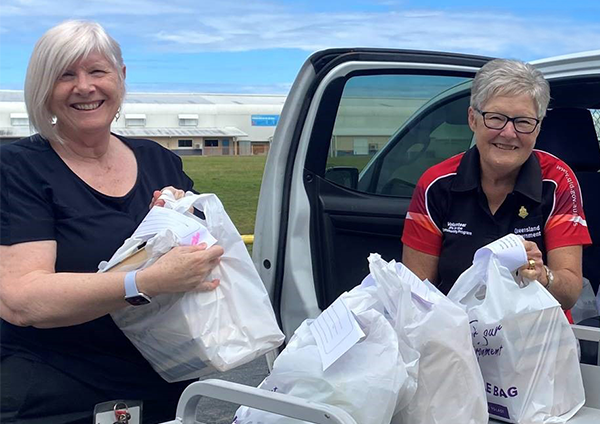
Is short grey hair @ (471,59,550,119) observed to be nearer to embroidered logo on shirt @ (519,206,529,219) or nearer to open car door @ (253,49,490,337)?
embroidered logo on shirt @ (519,206,529,219)

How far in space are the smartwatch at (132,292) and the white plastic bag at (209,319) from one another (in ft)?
0.19

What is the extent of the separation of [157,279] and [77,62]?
2.14 feet

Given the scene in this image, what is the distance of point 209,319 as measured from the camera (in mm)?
1995

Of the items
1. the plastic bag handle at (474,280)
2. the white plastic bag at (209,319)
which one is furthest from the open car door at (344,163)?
the plastic bag handle at (474,280)

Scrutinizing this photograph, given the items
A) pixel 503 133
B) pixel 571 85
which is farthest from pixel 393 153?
pixel 503 133

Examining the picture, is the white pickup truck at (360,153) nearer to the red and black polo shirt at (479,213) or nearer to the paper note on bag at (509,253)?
the red and black polo shirt at (479,213)

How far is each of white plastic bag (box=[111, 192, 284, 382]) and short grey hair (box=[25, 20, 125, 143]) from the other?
42cm

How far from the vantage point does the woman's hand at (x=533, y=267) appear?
79.7 inches

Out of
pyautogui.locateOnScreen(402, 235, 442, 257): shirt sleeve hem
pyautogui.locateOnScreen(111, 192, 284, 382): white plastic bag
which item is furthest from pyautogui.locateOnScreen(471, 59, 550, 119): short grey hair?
pyautogui.locateOnScreen(111, 192, 284, 382): white plastic bag

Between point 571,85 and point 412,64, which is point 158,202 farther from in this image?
point 571,85

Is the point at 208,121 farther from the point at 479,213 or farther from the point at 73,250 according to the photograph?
the point at 73,250

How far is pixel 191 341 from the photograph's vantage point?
6.54 feet

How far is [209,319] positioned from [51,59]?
2.66 feet

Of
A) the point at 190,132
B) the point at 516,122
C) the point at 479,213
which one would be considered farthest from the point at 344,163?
the point at 190,132
